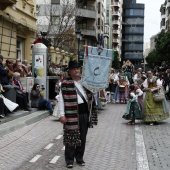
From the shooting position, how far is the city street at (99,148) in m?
6.55

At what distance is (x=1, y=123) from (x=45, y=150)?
9.95 ft

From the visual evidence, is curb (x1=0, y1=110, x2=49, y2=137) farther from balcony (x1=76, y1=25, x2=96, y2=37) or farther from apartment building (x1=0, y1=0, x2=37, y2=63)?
balcony (x1=76, y1=25, x2=96, y2=37)

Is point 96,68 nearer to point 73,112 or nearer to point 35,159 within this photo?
point 73,112

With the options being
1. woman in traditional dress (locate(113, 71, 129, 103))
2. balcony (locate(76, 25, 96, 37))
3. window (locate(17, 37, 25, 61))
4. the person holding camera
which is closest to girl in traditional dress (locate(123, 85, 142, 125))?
the person holding camera

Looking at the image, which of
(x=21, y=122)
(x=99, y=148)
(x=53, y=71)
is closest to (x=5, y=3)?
(x=53, y=71)

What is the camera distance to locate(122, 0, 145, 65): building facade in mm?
131750

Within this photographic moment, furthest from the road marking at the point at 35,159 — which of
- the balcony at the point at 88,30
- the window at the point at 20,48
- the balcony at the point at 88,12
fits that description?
the balcony at the point at 88,30

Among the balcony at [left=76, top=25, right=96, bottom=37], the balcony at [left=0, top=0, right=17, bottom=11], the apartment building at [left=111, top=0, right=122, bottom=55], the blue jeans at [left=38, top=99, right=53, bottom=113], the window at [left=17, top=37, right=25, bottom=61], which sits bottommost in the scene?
the blue jeans at [left=38, top=99, right=53, bottom=113]

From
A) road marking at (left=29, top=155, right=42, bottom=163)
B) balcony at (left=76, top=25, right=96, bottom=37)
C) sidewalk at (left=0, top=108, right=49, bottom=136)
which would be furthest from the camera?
balcony at (left=76, top=25, right=96, bottom=37)

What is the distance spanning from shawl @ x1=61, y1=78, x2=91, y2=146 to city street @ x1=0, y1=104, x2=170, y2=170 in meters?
0.57

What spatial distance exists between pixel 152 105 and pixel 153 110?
0.17 meters

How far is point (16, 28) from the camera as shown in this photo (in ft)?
64.8

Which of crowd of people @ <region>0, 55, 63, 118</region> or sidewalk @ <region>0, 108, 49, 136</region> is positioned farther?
crowd of people @ <region>0, 55, 63, 118</region>

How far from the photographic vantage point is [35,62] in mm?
15766
